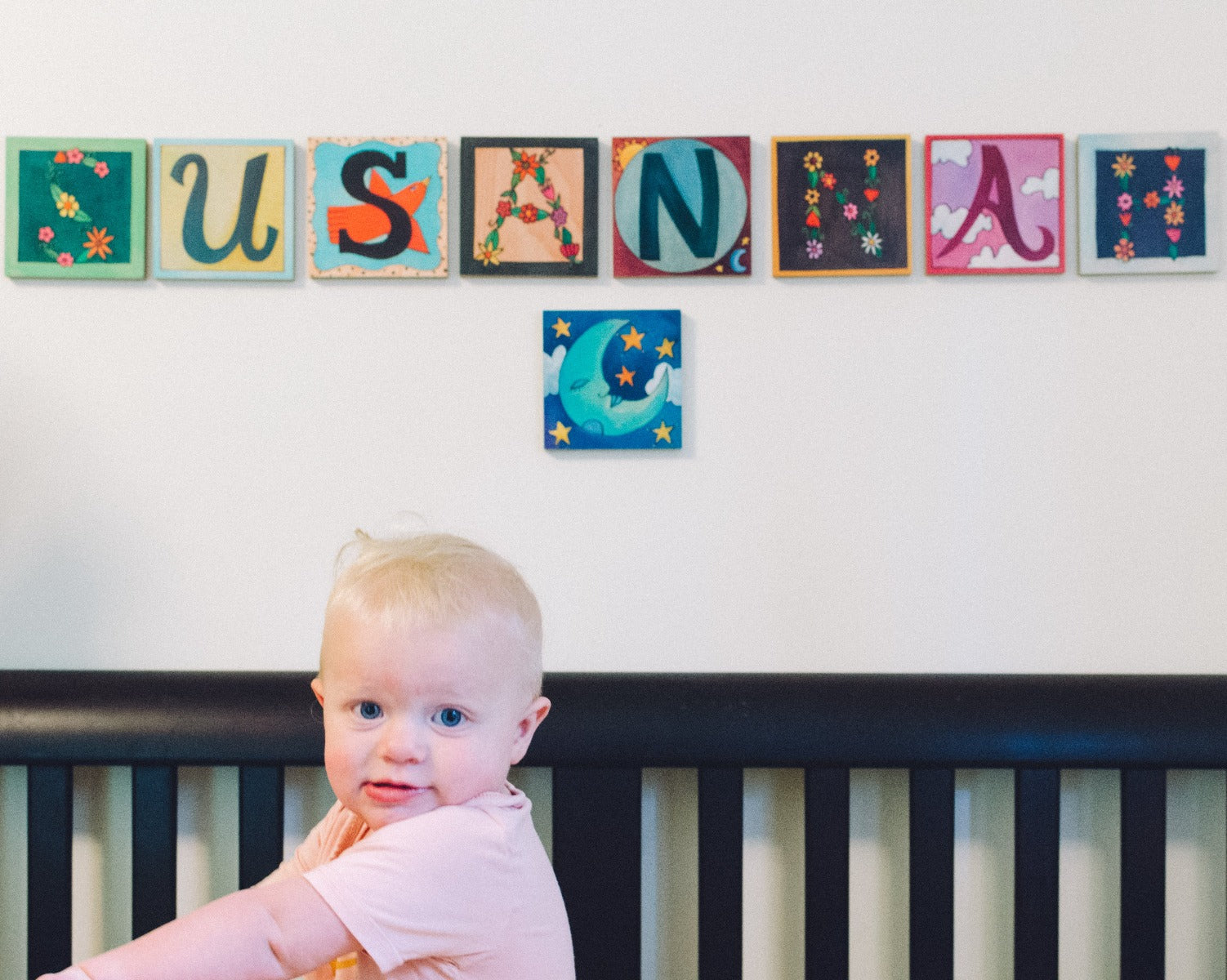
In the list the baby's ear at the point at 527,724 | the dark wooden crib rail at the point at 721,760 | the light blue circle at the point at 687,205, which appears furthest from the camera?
the light blue circle at the point at 687,205

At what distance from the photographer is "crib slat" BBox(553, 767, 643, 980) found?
3.48 ft

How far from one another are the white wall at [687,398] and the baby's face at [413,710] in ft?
1.50

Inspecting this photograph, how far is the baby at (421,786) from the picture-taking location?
654 millimetres

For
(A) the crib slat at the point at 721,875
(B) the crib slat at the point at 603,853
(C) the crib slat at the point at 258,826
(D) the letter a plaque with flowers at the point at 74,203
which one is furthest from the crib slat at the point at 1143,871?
(D) the letter a plaque with flowers at the point at 74,203

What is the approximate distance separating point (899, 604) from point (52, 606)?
1.01m

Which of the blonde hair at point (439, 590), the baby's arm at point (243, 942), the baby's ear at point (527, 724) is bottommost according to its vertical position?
the baby's arm at point (243, 942)

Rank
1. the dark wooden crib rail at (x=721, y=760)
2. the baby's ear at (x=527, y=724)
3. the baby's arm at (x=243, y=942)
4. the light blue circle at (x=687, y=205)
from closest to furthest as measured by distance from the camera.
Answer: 1. the baby's arm at (x=243, y=942)
2. the baby's ear at (x=527, y=724)
3. the dark wooden crib rail at (x=721, y=760)
4. the light blue circle at (x=687, y=205)

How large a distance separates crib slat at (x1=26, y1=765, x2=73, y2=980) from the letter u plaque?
0.59 meters

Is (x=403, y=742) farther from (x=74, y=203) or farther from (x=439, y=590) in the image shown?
(x=74, y=203)

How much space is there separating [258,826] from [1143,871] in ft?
3.18

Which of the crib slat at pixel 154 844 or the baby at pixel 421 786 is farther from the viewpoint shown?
the crib slat at pixel 154 844

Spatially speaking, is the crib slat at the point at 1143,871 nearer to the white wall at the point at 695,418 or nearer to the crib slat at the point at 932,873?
the white wall at the point at 695,418

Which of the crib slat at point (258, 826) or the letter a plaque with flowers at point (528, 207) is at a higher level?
the letter a plaque with flowers at point (528, 207)

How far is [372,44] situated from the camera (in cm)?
116
